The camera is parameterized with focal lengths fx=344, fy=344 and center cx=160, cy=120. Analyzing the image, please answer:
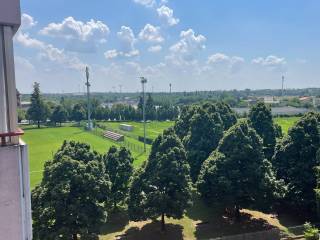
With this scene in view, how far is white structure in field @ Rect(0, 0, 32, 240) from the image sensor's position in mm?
4750

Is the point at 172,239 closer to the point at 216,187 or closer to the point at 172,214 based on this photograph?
the point at 172,214

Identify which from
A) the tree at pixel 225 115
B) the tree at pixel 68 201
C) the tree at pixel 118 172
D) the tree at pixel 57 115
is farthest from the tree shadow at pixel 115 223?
the tree at pixel 57 115

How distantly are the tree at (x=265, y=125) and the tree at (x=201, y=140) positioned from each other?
380cm

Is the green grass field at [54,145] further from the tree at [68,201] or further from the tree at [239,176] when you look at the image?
the tree at [239,176]

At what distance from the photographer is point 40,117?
80.7 meters

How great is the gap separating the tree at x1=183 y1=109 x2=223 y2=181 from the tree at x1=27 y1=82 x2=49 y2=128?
60617 millimetres

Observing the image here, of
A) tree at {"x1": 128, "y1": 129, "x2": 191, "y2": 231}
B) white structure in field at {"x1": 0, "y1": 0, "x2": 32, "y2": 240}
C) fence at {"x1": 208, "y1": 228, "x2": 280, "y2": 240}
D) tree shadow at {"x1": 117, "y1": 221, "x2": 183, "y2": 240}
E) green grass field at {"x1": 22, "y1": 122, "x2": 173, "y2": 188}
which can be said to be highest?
white structure in field at {"x1": 0, "y1": 0, "x2": 32, "y2": 240}

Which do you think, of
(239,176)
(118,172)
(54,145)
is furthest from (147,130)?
(239,176)

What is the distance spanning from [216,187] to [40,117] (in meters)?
67.8

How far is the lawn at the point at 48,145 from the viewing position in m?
37.4

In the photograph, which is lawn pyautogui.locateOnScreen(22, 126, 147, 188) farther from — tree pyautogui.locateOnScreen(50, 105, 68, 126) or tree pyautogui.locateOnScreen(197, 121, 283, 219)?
tree pyautogui.locateOnScreen(197, 121, 283, 219)

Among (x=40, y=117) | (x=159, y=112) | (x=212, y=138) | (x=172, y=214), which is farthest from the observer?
(x=159, y=112)

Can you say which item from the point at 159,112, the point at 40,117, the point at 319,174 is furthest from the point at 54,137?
the point at 319,174

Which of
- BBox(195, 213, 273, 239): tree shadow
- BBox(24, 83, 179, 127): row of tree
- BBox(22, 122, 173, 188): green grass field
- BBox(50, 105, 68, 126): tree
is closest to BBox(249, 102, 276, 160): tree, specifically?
BBox(195, 213, 273, 239): tree shadow
